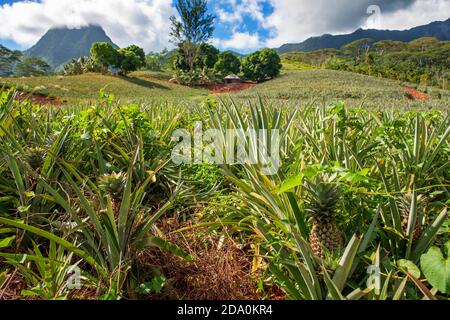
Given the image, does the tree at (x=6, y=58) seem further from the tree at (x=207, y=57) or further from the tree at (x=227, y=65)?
the tree at (x=227, y=65)

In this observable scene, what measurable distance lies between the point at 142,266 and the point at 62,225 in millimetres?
396

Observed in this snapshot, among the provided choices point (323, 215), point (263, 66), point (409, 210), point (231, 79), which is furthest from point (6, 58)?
point (409, 210)

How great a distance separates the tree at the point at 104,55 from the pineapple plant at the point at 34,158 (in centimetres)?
3906

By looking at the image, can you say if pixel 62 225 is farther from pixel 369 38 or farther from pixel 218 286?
pixel 369 38

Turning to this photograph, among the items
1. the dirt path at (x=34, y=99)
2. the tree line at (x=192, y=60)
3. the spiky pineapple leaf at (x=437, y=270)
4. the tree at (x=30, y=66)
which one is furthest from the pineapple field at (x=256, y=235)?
the tree at (x=30, y=66)

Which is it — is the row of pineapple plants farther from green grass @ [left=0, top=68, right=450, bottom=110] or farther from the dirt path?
green grass @ [left=0, top=68, right=450, bottom=110]

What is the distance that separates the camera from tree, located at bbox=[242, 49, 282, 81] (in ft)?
129

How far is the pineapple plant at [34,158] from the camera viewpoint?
156 centimetres

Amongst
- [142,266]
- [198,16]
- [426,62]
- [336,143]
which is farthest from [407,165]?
[426,62]

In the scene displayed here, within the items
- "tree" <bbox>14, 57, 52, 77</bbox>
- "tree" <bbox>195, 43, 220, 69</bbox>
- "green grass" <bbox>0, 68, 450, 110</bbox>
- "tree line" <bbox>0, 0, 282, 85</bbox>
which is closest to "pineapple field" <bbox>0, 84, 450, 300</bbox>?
"green grass" <bbox>0, 68, 450, 110</bbox>

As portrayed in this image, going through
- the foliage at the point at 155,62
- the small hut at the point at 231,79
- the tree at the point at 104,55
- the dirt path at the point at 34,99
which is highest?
the foliage at the point at 155,62

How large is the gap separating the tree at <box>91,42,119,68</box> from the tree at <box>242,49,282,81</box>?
19.1 m

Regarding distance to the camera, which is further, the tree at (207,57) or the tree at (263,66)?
the tree at (207,57)

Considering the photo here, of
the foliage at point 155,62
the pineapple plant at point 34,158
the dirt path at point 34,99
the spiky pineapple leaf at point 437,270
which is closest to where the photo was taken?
the spiky pineapple leaf at point 437,270
